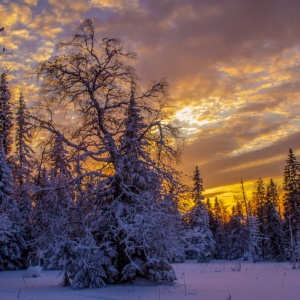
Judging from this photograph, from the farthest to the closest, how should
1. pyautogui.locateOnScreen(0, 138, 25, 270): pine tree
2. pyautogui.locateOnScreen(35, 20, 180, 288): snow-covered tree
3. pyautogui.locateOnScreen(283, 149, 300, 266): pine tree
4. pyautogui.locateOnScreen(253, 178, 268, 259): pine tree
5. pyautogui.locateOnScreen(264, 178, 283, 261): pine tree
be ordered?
pyautogui.locateOnScreen(253, 178, 268, 259): pine tree → pyautogui.locateOnScreen(264, 178, 283, 261): pine tree → pyautogui.locateOnScreen(283, 149, 300, 266): pine tree → pyautogui.locateOnScreen(0, 138, 25, 270): pine tree → pyautogui.locateOnScreen(35, 20, 180, 288): snow-covered tree

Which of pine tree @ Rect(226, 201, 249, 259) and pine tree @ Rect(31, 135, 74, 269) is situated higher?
pine tree @ Rect(31, 135, 74, 269)

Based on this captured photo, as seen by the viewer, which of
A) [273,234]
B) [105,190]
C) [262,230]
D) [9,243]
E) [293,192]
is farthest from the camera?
[262,230]

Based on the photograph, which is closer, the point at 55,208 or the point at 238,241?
the point at 55,208

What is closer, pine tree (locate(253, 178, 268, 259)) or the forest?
the forest

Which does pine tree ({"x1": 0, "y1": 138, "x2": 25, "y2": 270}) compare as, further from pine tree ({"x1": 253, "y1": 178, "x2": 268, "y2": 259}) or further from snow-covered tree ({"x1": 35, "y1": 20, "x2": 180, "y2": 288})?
pine tree ({"x1": 253, "y1": 178, "x2": 268, "y2": 259})

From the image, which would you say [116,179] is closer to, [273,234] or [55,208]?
[55,208]

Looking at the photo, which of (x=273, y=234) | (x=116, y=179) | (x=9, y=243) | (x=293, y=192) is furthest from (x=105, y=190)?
(x=273, y=234)

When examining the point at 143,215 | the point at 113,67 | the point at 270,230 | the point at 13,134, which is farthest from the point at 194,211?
the point at 270,230

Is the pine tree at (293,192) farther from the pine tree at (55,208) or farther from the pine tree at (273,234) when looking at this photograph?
the pine tree at (55,208)

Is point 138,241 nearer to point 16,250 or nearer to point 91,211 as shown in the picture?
point 91,211

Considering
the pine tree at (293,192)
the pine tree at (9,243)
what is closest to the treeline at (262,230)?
the pine tree at (293,192)

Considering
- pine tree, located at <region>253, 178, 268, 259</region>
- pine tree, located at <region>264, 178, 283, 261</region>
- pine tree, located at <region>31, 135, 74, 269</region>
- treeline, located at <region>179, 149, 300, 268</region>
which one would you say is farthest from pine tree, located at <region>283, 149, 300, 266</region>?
pine tree, located at <region>31, 135, 74, 269</region>

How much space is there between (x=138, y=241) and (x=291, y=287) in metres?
5.97

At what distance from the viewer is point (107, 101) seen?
55.6ft
